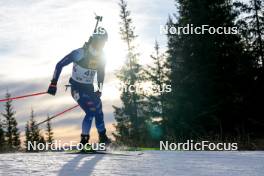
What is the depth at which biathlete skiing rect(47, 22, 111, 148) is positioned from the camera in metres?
8.59

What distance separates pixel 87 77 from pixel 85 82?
0.12 meters

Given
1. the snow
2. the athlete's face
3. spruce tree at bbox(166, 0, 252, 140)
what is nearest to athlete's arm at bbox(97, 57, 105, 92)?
the athlete's face

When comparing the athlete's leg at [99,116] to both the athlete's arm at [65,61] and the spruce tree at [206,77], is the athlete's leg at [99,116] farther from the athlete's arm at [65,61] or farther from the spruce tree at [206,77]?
the spruce tree at [206,77]

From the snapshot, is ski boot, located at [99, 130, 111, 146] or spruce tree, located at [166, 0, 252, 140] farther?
spruce tree, located at [166, 0, 252, 140]

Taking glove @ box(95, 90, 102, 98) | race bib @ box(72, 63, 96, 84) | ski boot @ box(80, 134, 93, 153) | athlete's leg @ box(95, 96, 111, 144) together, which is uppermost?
race bib @ box(72, 63, 96, 84)

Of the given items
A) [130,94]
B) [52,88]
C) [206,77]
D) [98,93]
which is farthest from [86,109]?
[130,94]

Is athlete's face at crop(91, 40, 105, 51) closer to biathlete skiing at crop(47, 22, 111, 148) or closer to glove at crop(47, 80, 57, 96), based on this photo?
biathlete skiing at crop(47, 22, 111, 148)

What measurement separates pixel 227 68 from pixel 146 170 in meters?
21.3

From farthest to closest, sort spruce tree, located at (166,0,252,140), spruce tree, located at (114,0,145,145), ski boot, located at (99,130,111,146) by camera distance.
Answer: spruce tree, located at (114,0,145,145), spruce tree, located at (166,0,252,140), ski boot, located at (99,130,111,146)

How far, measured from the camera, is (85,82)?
870 centimetres

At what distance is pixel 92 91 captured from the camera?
8.77m

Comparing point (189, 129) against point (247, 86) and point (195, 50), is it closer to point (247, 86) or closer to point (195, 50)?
point (195, 50)

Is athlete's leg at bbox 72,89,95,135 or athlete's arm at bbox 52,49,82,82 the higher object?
athlete's arm at bbox 52,49,82,82

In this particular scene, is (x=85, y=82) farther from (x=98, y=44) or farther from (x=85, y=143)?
(x=85, y=143)
